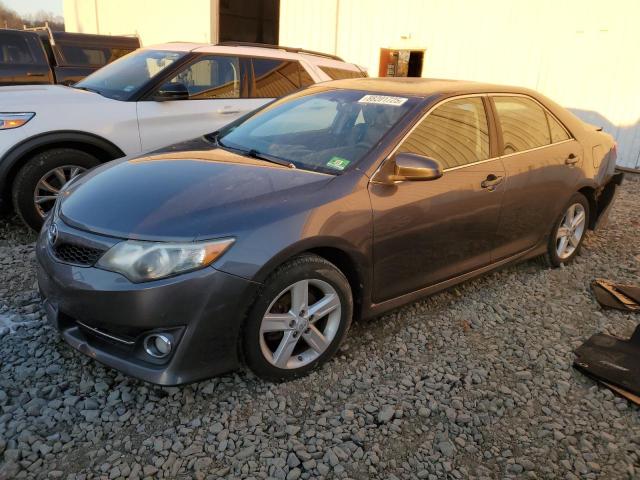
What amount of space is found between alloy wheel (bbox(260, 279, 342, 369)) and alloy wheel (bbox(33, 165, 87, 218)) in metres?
2.74

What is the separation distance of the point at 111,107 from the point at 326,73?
8.38 feet

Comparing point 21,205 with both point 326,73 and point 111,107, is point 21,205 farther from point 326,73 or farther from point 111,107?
point 326,73

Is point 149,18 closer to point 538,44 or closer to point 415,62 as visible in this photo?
point 415,62

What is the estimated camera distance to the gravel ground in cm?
224

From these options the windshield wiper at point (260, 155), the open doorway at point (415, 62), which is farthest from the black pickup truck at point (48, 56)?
the windshield wiper at point (260, 155)

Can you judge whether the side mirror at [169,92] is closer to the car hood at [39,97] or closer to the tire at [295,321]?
the car hood at [39,97]

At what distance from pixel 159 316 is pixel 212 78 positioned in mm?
3698

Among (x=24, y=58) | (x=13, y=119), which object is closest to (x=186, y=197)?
(x=13, y=119)

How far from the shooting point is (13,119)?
4.19m

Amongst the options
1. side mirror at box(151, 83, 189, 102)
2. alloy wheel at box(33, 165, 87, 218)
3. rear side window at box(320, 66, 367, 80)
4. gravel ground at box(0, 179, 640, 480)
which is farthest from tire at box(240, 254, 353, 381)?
rear side window at box(320, 66, 367, 80)

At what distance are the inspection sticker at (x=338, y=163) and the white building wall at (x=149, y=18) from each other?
42.3 feet

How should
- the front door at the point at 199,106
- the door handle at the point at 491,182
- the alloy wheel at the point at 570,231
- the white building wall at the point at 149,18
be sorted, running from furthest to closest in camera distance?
the white building wall at the point at 149,18 → the front door at the point at 199,106 → the alloy wheel at the point at 570,231 → the door handle at the point at 491,182

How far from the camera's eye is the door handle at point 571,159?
410 centimetres

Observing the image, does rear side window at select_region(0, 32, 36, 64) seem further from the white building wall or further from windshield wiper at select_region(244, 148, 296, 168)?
the white building wall
